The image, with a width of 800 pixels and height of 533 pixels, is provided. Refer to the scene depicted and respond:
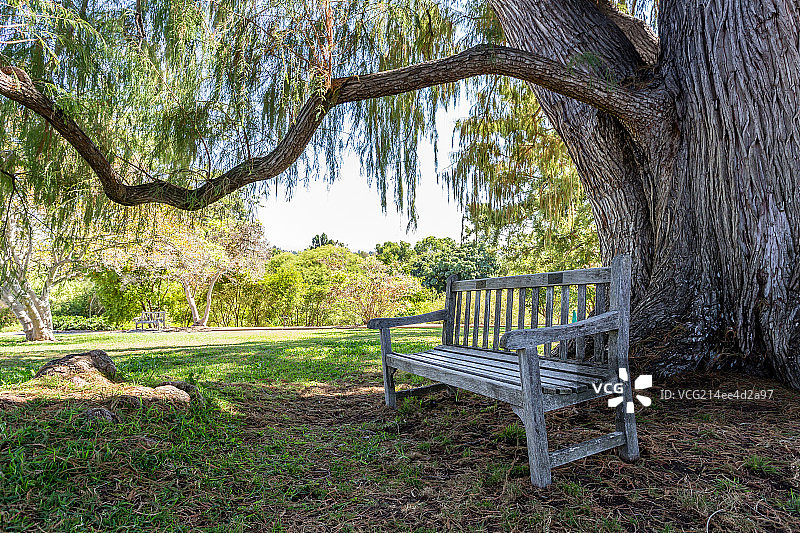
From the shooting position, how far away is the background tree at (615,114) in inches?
94.2

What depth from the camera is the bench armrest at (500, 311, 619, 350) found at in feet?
5.61

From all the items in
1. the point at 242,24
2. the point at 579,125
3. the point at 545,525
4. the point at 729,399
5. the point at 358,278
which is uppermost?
the point at 242,24

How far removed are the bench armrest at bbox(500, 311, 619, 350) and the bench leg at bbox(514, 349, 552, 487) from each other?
0.05 meters

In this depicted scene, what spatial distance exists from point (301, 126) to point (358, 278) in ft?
38.0

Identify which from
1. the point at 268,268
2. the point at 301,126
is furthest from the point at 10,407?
the point at 268,268

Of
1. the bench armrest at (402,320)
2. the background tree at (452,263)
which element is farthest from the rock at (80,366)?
the background tree at (452,263)

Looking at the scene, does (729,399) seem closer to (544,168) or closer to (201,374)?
(544,168)

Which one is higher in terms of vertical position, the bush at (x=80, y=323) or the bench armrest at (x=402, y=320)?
the bench armrest at (x=402, y=320)

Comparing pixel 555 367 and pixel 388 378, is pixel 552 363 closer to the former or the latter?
pixel 555 367

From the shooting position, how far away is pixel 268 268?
1692 centimetres

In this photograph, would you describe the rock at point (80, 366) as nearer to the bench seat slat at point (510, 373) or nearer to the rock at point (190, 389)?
the rock at point (190, 389)

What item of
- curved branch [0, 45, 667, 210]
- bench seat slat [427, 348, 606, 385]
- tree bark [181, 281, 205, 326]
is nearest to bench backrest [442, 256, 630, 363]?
bench seat slat [427, 348, 606, 385]

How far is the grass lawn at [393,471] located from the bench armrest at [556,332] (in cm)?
55

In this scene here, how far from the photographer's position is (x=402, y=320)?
305cm
